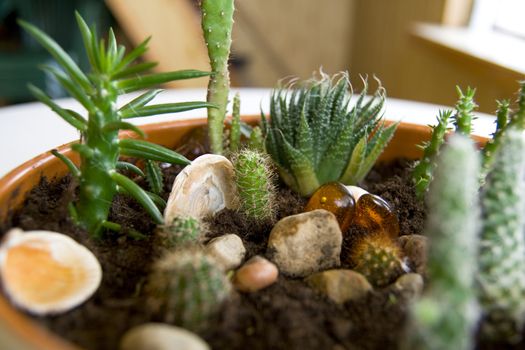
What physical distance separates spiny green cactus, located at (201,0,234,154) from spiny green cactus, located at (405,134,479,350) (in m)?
0.50

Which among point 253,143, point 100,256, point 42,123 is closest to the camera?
point 100,256

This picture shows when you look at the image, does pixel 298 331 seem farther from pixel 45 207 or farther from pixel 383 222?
pixel 45 207

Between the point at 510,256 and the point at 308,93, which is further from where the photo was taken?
the point at 308,93

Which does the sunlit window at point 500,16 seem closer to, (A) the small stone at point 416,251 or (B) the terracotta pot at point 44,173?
(B) the terracotta pot at point 44,173

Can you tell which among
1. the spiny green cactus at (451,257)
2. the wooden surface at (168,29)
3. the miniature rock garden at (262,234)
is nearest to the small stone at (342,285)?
the miniature rock garden at (262,234)

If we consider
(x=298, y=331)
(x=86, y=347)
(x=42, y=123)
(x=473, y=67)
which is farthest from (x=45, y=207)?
(x=473, y=67)

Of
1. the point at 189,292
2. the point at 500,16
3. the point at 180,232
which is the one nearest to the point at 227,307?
the point at 189,292

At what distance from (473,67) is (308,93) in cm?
142

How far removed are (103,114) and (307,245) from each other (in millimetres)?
334

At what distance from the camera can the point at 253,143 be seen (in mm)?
992

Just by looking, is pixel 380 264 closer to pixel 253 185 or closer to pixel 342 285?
pixel 342 285

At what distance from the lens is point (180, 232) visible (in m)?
0.74

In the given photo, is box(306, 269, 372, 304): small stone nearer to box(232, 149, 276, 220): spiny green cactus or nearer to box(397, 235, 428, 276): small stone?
box(397, 235, 428, 276): small stone

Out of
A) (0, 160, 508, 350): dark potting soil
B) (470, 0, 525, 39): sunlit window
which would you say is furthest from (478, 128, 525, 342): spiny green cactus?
(470, 0, 525, 39): sunlit window
